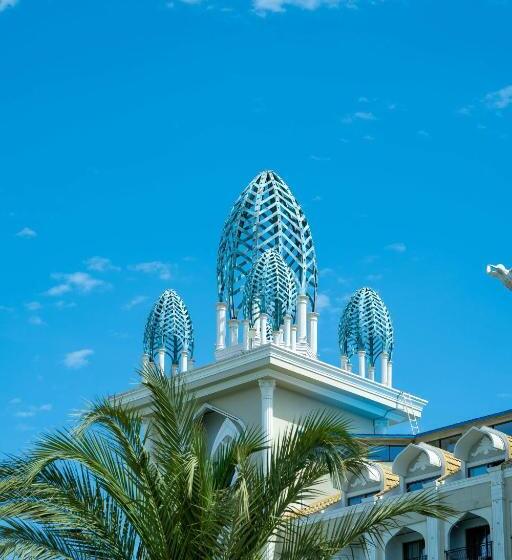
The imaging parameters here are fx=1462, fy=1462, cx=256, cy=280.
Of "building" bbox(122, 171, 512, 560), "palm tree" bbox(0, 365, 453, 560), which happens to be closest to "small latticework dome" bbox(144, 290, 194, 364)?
"building" bbox(122, 171, 512, 560)

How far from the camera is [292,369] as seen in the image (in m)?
54.9

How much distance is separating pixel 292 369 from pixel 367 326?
5.90 m

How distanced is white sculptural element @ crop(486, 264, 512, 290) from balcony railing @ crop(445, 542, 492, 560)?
902 cm

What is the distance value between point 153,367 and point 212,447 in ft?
94.4

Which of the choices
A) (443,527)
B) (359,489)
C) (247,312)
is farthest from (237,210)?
(443,527)

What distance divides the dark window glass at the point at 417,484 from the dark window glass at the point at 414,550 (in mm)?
1684

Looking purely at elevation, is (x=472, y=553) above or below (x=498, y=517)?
below

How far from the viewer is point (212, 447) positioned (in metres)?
56.7

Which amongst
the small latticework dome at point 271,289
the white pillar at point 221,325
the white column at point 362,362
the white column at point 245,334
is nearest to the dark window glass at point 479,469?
the small latticework dome at point 271,289

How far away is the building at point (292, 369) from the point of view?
48.8 metres

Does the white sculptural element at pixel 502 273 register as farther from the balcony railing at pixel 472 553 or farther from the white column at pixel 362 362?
the white column at pixel 362 362

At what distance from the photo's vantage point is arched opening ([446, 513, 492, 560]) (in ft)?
145

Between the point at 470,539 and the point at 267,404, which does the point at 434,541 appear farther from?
the point at 267,404

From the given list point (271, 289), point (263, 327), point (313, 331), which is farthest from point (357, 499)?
point (313, 331)
